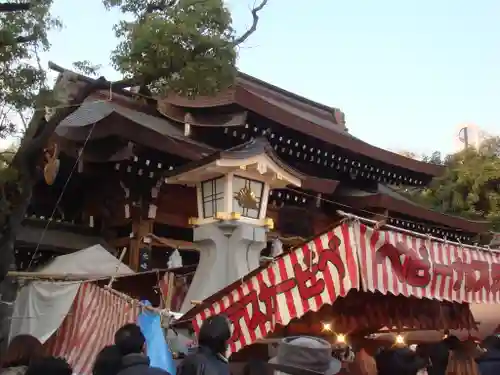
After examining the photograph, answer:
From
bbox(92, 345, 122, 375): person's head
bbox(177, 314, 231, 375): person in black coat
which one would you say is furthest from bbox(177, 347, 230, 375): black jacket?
bbox(92, 345, 122, 375): person's head

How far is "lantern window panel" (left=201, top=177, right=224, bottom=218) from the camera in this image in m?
8.20

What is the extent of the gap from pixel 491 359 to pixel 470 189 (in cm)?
1830

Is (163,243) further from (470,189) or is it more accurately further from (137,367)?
(470,189)

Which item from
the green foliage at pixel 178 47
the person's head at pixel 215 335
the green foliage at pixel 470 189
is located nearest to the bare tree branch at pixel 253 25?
the green foliage at pixel 178 47

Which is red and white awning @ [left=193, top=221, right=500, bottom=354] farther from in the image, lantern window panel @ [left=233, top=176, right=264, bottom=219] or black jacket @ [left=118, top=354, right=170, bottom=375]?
lantern window panel @ [left=233, top=176, right=264, bottom=219]

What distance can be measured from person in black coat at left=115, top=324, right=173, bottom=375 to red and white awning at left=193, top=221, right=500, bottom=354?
160 centimetres

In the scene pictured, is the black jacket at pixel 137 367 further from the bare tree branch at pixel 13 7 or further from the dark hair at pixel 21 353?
the bare tree branch at pixel 13 7

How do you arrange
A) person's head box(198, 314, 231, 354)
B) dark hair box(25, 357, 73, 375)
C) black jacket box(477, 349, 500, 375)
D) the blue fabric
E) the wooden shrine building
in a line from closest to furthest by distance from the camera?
dark hair box(25, 357, 73, 375) → person's head box(198, 314, 231, 354) → black jacket box(477, 349, 500, 375) → the blue fabric → the wooden shrine building

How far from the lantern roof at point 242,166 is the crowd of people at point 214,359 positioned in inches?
167

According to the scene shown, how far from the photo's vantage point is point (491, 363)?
409 cm

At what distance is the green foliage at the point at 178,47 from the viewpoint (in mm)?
7551

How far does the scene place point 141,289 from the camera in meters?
8.71

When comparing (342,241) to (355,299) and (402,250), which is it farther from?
(355,299)

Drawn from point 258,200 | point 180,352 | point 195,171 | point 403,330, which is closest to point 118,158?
point 195,171
